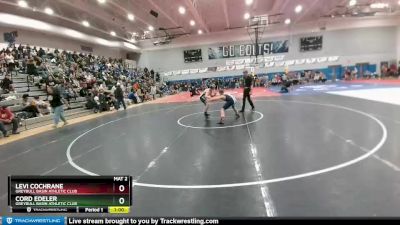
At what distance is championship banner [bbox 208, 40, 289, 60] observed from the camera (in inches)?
1372

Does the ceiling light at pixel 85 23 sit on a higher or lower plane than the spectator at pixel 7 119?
higher

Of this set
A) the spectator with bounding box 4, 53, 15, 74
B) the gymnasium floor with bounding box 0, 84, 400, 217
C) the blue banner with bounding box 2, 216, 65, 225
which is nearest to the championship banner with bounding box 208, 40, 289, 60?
the spectator with bounding box 4, 53, 15, 74

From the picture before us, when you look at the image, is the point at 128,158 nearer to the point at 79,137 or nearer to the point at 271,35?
the point at 79,137

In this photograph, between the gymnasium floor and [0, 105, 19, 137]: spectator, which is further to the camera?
[0, 105, 19, 137]: spectator

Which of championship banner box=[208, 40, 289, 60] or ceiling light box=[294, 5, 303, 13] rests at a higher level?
ceiling light box=[294, 5, 303, 13]

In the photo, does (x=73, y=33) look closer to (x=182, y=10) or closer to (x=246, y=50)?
(x=182, y=10)

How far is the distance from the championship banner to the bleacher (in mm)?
21649

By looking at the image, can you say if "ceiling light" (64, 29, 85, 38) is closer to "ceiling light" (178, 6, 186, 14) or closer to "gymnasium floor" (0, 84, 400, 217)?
"ceiling light" (178, 6, 186, 14)

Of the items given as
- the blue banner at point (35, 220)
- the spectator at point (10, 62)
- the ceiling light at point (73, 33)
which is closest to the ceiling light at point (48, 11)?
the spectator at point (10, 62)

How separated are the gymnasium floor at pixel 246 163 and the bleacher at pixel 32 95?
3500mm

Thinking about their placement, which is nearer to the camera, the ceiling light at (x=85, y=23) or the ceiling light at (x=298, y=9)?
the ceiling light at (x=85, y=23)

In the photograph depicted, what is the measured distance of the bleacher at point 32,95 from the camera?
1238 cm

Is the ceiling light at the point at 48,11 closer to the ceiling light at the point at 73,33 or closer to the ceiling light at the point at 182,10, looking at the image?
the ceiling light at the point at 73,33

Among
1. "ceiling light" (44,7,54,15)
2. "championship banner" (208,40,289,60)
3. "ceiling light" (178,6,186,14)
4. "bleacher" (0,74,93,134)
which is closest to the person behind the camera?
"bleacher" (0,74,93,134)
